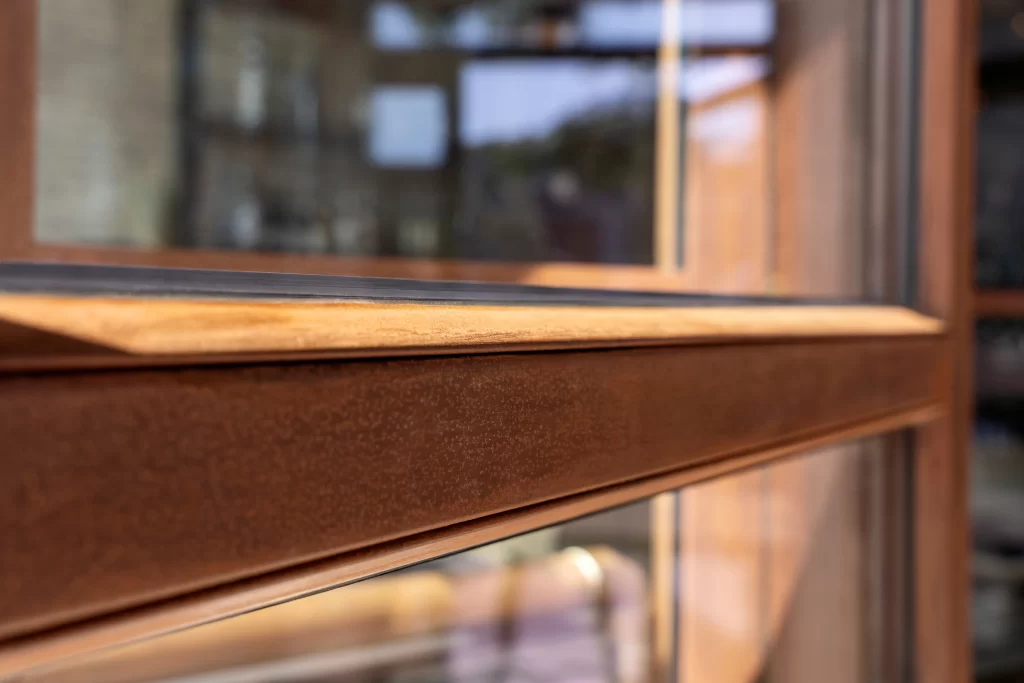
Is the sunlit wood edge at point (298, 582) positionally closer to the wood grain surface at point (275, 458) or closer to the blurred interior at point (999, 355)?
the wood grain surface at point (275, 458)

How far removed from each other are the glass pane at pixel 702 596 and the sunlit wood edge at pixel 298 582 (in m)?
0.12

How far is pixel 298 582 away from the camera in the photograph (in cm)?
14

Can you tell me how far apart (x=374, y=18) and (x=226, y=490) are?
98cm

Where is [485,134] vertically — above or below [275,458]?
above

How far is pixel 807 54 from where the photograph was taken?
0.48m

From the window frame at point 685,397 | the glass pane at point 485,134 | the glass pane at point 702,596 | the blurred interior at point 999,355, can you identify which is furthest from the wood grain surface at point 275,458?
the blurred interior at point 999,355

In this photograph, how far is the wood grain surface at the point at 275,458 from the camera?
0.11 metres

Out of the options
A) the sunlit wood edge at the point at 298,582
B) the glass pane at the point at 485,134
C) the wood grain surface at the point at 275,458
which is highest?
the glass pane at the point at 485,134

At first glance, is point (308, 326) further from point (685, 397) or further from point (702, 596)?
point (702, 596)

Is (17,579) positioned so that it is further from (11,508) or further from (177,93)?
(177,93)

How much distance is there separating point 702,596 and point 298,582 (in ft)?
1.48

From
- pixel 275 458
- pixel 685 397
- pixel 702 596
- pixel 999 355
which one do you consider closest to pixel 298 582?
pixel 275 458

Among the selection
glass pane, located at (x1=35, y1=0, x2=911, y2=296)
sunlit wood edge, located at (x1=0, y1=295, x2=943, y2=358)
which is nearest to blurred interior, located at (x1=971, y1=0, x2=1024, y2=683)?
glass pane, located at (x1=35, y1=0, x2=911, y2=296)

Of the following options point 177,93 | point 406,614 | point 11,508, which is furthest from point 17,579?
point 177,93
